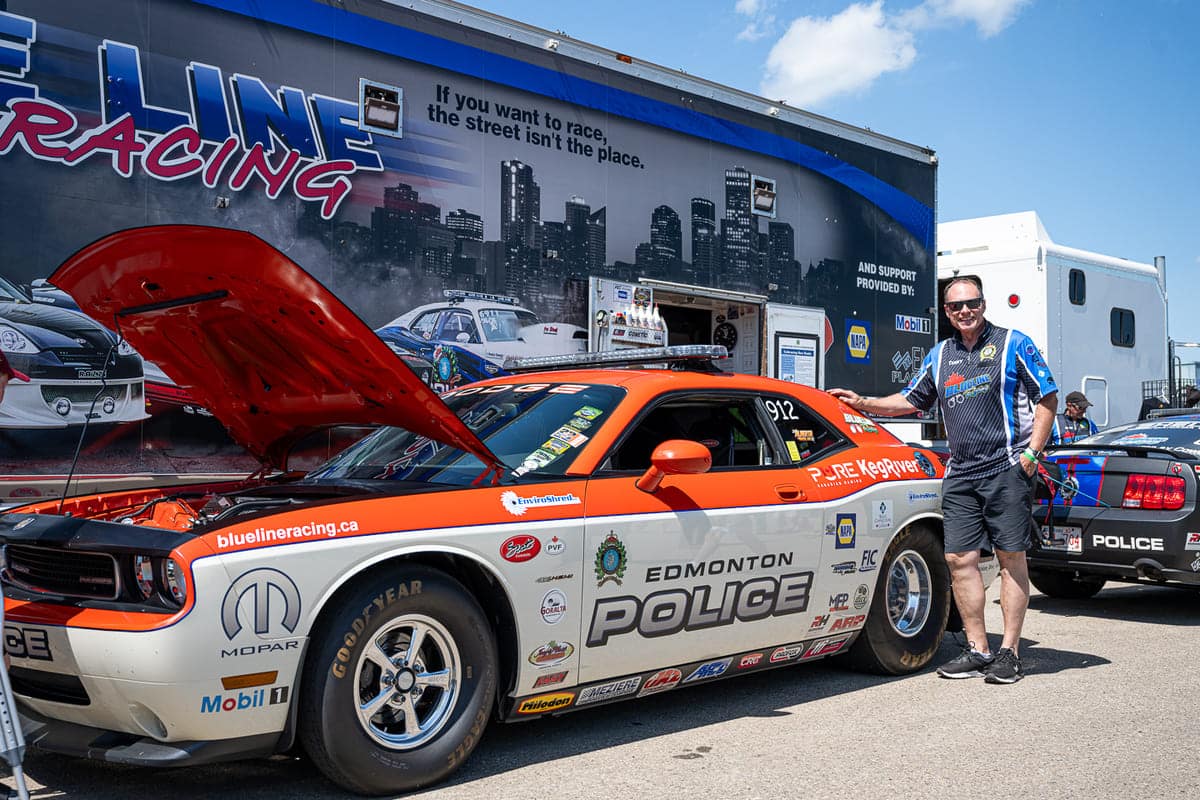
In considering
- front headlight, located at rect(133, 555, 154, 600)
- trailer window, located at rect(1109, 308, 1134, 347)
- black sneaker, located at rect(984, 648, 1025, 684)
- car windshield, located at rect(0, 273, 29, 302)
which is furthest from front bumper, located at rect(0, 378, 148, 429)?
trailer window, located at rect(1109, 308, 1134, 347)

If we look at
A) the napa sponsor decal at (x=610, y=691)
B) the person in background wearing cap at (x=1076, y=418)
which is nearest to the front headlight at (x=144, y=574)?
the napa sponsor decal at (x=610, y=691)

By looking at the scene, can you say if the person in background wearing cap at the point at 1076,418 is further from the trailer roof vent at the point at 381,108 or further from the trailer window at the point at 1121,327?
the trailer roof vent at the point at 381,108

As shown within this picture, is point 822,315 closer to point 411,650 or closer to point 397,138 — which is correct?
point 397,138

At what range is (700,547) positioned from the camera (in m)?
4.45

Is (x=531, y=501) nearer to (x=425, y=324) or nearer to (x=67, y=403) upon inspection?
(x=67, y=403)

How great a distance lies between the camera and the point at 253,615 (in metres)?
3.26

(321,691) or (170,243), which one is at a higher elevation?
(170,243)

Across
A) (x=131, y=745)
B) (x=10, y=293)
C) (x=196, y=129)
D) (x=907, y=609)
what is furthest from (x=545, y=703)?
(x=196, y=129)

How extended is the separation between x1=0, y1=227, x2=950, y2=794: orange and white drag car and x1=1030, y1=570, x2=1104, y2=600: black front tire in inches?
129

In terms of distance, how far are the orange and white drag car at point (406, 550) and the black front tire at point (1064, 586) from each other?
3.28 m

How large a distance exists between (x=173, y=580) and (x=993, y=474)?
3.99m

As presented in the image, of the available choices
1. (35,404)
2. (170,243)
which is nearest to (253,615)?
(170,243)

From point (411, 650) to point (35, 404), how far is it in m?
3.42

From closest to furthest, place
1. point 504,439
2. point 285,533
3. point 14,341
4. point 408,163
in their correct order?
1. point 285,533
2. point 504,439
3. point 14,341
4. point 408,163
